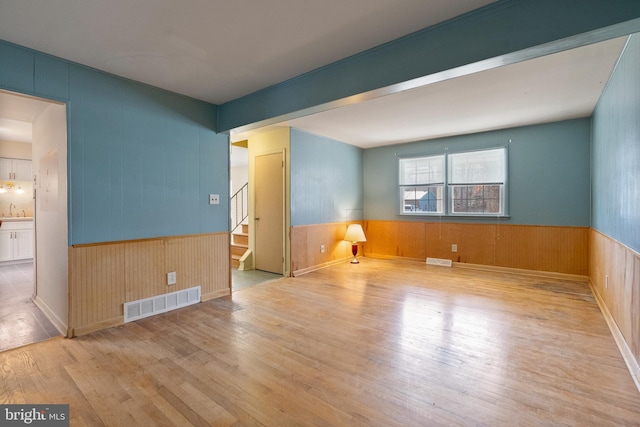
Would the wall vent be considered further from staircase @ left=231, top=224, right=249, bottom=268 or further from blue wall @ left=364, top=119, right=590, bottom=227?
staircase @ left=231, top=224, right=249, bottom=268

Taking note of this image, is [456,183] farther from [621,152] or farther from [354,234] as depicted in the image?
[621,152]

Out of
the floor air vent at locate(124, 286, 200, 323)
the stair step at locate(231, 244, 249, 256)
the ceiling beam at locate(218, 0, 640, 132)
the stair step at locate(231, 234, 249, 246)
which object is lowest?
the floor air vent at locate(124, 286, 200, 323)

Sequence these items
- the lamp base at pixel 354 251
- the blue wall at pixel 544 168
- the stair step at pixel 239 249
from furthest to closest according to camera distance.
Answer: the lamp base at pixel 354 251 < the stair step at pixel 239 249 < the blue wall at pixel 544 168

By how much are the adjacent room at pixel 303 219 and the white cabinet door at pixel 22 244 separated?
1.52 m

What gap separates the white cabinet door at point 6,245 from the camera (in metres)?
5.76

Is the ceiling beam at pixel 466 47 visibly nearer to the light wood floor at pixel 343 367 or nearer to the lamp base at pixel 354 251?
the light wood floor at pixel 343 367

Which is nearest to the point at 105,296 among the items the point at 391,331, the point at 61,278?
the point at 61,278

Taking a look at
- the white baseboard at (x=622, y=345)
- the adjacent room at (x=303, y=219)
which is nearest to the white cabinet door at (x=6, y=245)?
the adjacent room at (x=303, y=219)

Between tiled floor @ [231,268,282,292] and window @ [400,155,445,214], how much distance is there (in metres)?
3.24

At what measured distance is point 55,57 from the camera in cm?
259

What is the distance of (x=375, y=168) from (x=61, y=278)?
5720 mm

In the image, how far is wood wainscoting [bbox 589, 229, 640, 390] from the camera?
2113 millimetres

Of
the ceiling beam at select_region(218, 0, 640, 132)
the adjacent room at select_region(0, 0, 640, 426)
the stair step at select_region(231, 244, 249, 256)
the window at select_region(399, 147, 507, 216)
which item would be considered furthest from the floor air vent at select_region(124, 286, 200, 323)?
the window at select_region(399, 147, 507, 216)

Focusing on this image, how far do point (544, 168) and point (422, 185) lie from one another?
205cm
